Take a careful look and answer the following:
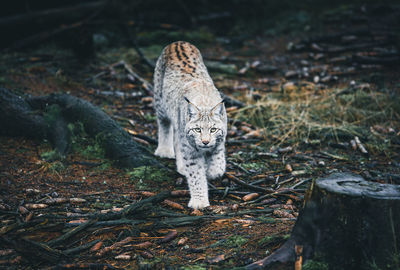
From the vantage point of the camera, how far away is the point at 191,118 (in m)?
5.10

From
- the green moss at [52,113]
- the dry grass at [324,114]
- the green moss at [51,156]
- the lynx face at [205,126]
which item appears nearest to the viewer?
the lynx face at [205,126]

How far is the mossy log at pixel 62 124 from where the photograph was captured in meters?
6.30

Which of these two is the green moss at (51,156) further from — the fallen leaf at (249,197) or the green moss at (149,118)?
the fallen leaf at (249,197)

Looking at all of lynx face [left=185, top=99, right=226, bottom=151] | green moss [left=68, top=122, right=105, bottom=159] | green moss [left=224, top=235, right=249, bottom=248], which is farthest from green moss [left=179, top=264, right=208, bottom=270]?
green moss [left=68, top=122, right=105, bottom=159]

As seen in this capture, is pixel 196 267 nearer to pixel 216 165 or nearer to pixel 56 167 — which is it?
pixel 216 165

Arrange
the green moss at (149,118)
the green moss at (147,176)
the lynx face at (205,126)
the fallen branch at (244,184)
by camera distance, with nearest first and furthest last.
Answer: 1. the lynx face at (205,126)
2. the fallen branch at (244,184)
3. the green moss at (147,176)
4. the green moss at (149,118)

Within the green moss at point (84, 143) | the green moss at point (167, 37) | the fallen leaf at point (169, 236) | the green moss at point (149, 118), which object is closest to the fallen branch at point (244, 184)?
the fallen leaf at point (169, 236)

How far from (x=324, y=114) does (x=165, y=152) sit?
3580mm

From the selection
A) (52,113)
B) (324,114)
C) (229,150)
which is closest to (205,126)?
(229,150)

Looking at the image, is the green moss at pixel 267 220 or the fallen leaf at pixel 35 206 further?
the fallen leaf at pixel 35 206

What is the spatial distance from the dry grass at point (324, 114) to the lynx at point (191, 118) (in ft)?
6.51

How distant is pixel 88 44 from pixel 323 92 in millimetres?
6251

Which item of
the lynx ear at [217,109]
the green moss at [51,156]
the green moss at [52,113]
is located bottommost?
the green moss at [51,156]

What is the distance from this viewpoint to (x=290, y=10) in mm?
15070
